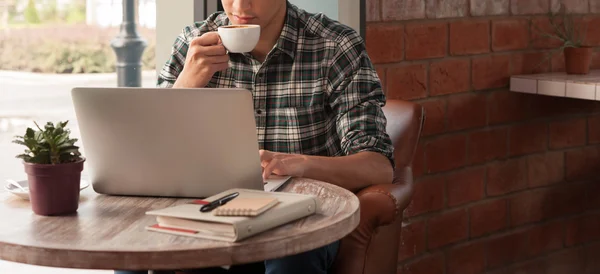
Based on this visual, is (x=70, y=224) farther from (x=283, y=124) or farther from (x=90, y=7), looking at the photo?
(x=90, y=7)

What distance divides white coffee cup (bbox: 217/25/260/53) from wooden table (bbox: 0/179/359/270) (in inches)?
16.2

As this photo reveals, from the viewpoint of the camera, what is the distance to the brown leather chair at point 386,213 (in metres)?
1.66

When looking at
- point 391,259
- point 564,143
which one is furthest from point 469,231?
point 391,259

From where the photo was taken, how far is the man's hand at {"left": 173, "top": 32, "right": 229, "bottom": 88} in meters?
1.79

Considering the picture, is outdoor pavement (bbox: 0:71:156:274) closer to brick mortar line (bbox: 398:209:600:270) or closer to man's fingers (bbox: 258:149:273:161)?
brick mortar line (bbox: 398:209:600:270)

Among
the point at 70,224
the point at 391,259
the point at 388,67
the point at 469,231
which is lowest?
the point at 469,231

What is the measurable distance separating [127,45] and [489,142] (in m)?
1.76

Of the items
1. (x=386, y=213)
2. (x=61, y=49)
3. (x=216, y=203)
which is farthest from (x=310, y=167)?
(x=61, y=49)

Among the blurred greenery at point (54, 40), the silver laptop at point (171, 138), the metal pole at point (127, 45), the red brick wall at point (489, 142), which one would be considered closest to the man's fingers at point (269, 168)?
the silver laptop at point (171, 138)

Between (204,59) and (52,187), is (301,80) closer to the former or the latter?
(204,59)

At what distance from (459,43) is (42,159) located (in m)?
1.70

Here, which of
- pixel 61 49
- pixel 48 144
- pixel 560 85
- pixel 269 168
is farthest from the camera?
pixel 61 49

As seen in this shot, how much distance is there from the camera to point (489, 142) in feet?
9.53

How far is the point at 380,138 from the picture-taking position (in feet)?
6.11
